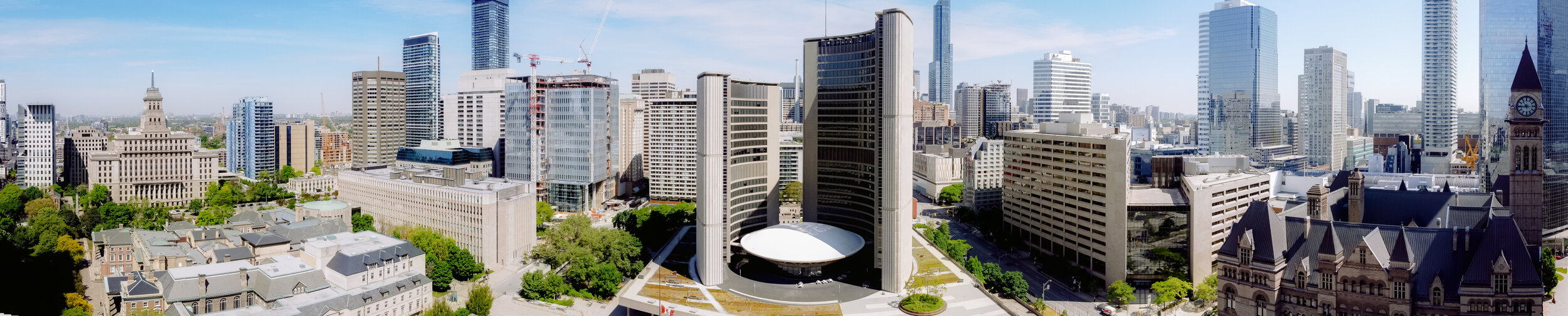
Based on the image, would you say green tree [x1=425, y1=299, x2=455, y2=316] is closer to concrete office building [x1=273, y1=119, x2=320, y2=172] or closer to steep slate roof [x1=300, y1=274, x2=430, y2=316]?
steep slate roof [x1=300, y1=274, x2=430, y2=316]

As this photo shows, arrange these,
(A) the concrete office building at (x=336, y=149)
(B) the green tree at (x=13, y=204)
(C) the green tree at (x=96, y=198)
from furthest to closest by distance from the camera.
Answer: (A) the concrete office building at (x=336, y=149), (C) the green tree at (x=96, y=198), (B) the green tree at (x=13, y=204)

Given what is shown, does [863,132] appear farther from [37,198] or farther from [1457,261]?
[37,198]

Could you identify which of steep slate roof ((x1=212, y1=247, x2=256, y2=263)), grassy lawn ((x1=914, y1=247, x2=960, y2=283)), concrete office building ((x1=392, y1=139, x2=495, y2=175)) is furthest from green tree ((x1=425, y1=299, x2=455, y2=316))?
concrete office building ((x1=392, y1=139, x2=495, y2=175))

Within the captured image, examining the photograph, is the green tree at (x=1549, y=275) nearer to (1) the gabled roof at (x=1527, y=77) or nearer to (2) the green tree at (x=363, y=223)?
(1) the gabled roof at (x=1527, y=77)

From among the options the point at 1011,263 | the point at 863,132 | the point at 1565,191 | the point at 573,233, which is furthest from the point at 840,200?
the point at 1565,191

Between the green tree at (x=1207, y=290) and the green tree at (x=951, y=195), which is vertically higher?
the green tree at (x=951, y=195)

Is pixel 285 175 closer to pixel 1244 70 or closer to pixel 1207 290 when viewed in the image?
pixel 1207 290

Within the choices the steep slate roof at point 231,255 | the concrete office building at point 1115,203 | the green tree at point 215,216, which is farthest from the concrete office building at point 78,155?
the concrete office building at point 1115,203
